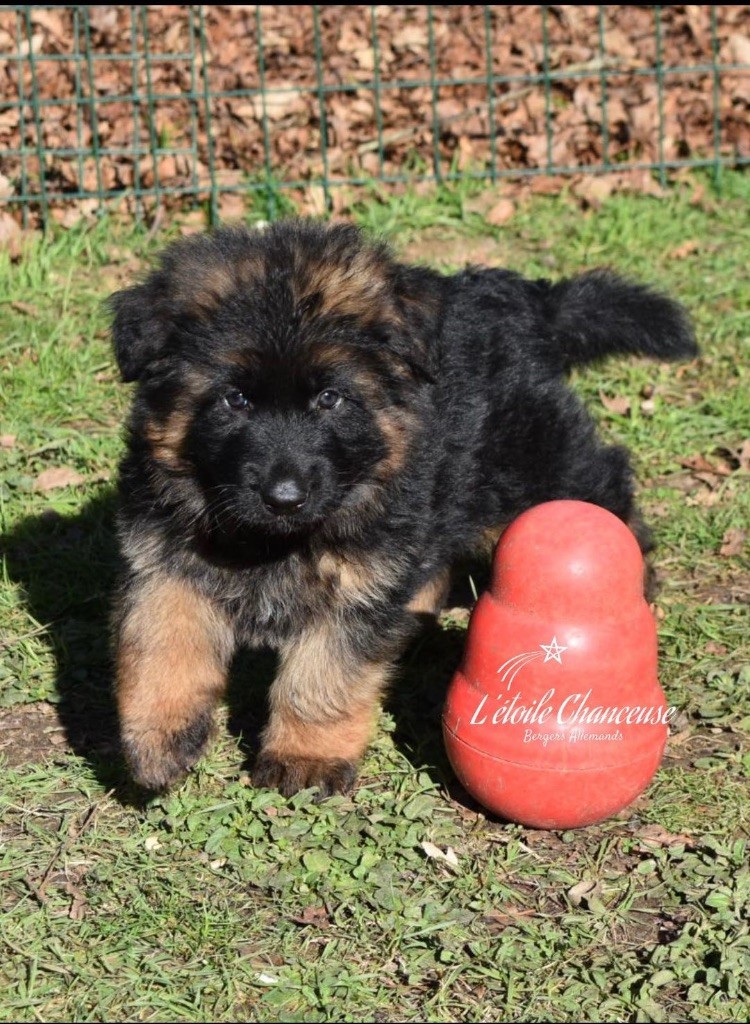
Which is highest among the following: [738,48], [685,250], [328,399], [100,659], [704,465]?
[328,399]

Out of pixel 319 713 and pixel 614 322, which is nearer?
pixel 319 713

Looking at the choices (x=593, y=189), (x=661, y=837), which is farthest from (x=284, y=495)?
(x=593, y=189)

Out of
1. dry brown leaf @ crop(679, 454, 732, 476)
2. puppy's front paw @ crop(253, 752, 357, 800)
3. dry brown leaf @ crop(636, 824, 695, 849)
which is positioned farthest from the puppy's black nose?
dry brown leaf @ crop(679, 454, 732, 476)

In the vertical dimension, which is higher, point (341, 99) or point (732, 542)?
point (341, 99)

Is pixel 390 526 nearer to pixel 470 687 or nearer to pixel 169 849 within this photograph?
pixel 470 687

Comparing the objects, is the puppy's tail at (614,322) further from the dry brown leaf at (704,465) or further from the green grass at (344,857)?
the dry brown leaf at (704,465)

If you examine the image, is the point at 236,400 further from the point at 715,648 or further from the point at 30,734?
the point at 715,648
